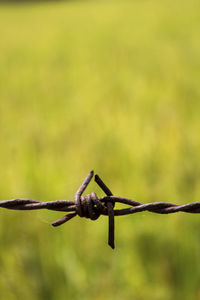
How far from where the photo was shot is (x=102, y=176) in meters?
1.45

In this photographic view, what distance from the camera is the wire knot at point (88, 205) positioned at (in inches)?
21.2

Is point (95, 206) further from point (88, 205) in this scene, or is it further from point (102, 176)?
point (102, 176)

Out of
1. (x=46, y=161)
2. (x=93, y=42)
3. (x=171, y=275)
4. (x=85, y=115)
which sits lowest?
(x=171, y=275)

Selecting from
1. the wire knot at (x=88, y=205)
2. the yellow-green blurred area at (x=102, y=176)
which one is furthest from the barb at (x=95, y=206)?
the yellow-green blurred area at (x=102, y=176)

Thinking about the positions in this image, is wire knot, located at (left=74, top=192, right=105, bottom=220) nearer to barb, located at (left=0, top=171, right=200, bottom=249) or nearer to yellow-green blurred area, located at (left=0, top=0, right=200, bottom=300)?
barb, located at (left=0, top=171, right=200, bottom=249)

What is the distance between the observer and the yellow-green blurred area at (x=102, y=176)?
1.01 metres

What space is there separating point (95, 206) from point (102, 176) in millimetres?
870

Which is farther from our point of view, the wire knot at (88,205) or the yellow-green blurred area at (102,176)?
the yellow-green blurred area at (102,176)

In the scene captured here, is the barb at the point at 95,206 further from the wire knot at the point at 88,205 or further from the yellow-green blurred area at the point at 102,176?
the yellow-green blurred area at the point at 102,176

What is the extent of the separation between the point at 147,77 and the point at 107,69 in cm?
62

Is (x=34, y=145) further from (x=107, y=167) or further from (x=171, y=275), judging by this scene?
(x=171, y=275)

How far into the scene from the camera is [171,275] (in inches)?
40.8

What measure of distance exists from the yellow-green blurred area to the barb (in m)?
0.25

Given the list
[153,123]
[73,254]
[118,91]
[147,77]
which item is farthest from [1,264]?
[147,77]
